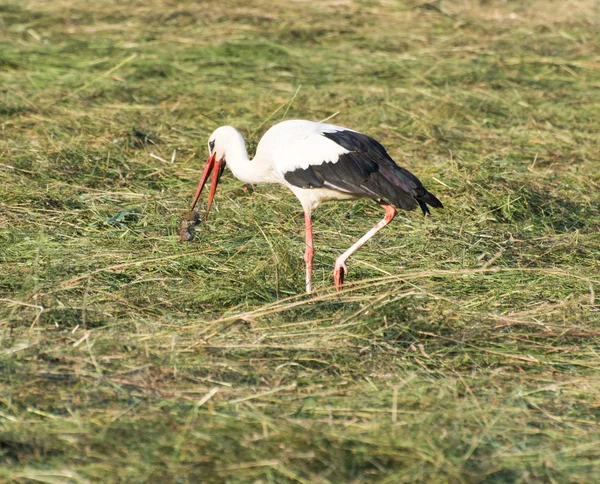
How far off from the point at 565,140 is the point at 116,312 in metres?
4.51

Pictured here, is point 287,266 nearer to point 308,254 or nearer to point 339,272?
point 308,254

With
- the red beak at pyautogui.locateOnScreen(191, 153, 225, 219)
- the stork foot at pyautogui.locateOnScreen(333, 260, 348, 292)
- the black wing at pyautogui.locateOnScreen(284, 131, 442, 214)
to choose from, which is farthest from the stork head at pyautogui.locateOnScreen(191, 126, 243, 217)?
the stork foot at pyautogui.locateOnScreen(333, 260, 348, 292)

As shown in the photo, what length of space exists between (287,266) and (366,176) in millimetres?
630

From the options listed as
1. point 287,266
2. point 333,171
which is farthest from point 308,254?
point 333,171

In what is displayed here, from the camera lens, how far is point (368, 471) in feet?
10.9

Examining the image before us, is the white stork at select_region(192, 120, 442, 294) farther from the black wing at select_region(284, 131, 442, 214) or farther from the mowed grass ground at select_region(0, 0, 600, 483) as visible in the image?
the mowed grass ground at select_region(0, 0, 600, 483)

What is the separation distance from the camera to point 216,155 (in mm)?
6289

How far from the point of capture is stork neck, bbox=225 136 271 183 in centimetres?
588

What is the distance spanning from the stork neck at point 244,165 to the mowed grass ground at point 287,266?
35 cm

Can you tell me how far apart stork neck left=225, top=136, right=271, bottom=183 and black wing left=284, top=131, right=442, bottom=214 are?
30 cm

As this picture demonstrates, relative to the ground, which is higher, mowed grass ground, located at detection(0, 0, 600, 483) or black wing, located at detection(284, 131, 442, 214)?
black wing, located at detection(284, 131, 442, 214)

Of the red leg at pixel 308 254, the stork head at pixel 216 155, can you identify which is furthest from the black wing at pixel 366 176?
the stork head at pixel 216 155

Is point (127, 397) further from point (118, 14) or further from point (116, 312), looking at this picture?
point (118, 14)

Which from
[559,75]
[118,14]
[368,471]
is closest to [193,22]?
[118,14]
